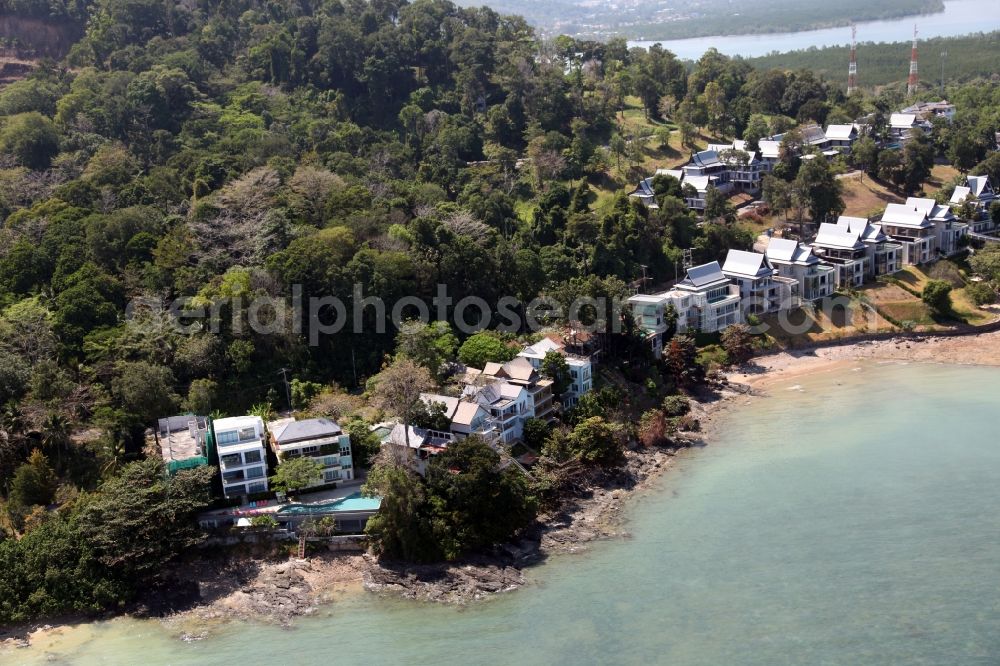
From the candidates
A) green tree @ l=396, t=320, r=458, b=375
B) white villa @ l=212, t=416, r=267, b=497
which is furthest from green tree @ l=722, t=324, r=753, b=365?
white villa @ l=212, t=416, r=267, b=497

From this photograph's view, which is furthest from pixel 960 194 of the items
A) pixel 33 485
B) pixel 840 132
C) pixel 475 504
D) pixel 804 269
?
pixel 33 485

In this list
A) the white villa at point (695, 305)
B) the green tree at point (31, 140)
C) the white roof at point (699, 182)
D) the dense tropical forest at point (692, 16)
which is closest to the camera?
the white villa at point (695, 305)

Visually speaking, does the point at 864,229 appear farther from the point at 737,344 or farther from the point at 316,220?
the point at 316,220

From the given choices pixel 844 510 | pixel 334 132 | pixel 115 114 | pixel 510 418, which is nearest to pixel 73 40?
pixel 115 114

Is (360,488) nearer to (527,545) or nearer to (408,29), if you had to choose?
(527,545)

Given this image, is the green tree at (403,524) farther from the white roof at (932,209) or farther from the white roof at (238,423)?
the white roof at (932,209)

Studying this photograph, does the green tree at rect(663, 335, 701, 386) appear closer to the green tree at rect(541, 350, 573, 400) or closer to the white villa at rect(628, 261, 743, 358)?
the white villa at rect(628, 261, 743, 358)

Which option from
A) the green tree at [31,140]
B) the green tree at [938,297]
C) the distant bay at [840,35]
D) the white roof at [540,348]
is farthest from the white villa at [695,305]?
the distant bay at [840,35]

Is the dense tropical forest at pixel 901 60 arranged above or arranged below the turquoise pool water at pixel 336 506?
above
